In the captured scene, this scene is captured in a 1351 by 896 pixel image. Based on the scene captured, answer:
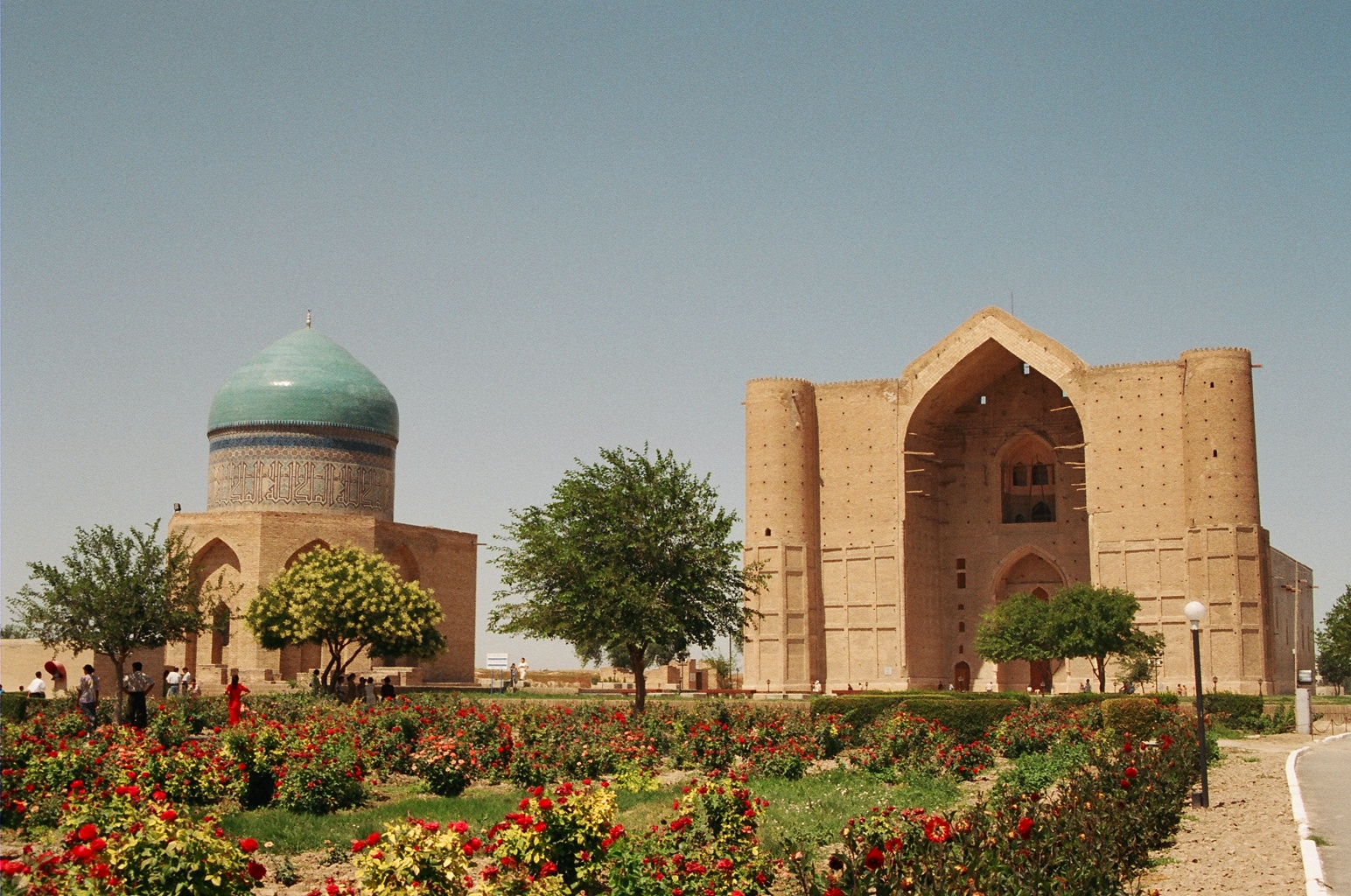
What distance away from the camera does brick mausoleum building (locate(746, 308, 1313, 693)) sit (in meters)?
39.8

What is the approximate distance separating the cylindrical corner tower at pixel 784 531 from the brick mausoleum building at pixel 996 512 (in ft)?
0.19

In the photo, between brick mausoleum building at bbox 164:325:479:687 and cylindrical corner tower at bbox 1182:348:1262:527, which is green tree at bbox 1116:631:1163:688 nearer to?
cylindrical corner tower at bbox 1182:348:1262:527

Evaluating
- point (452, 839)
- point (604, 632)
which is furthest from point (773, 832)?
point (604, 632)

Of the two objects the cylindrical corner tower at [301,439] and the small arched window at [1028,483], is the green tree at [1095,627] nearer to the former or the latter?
the small arched window at [1028,483]

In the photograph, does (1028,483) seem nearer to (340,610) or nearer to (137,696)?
(340,610)

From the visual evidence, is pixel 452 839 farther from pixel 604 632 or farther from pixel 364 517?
pixel 364 517

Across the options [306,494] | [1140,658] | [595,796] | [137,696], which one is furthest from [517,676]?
[595,796]

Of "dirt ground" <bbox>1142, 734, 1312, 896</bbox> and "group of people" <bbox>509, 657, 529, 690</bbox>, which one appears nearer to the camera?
"dirt ground" <bbox>1142, 734, 1312, 896</bbox>

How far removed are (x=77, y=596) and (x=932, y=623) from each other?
93.7ft

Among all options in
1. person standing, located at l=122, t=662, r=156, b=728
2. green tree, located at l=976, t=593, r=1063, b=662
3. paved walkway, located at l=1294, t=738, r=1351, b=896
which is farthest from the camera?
green tree, located at l=976, t=593, r=1063, b=662

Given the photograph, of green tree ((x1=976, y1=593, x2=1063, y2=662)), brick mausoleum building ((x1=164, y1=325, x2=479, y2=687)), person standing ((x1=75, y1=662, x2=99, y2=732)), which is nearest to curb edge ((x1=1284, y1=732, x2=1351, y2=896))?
person standing ((x1=75, y1=662, x2=99, y2=732))

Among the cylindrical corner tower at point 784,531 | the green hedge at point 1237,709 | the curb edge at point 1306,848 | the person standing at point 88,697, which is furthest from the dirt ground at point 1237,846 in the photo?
the cylindrical corner tower at point 784,531

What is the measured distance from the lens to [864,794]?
476 inches

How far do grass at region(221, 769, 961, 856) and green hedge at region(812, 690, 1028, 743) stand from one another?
466cm
